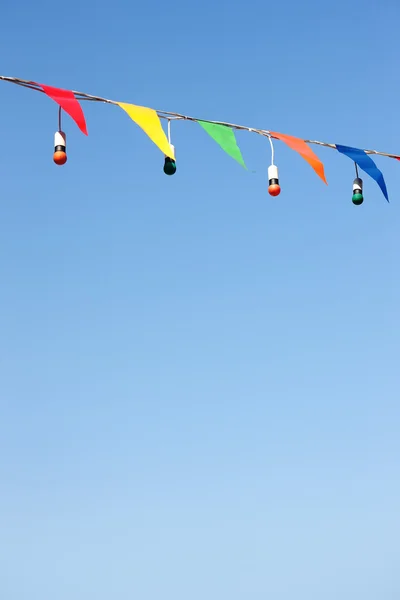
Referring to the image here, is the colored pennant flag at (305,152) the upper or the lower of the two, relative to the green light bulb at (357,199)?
upper

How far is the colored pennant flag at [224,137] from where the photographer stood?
7.68 m

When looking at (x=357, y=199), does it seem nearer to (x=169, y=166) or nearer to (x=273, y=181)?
(x=273, y=181)

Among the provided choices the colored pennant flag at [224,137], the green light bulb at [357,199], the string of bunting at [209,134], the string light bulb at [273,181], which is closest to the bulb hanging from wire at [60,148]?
the string of bunting at [209,134]

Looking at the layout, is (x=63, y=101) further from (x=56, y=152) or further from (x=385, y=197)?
Result: (x=385, y=197)

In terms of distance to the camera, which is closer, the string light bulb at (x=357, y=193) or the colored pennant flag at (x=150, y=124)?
the colored pennant flag at (x=150, y=124)

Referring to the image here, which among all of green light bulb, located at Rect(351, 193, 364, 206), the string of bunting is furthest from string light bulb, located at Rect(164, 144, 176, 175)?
green light bulb, located at Rect(351, 193, 364, 206)

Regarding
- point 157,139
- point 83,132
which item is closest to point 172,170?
point 157,139

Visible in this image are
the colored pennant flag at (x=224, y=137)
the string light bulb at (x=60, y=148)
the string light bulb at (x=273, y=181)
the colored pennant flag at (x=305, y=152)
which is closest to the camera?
the string light bulb at (x=60, y=148)

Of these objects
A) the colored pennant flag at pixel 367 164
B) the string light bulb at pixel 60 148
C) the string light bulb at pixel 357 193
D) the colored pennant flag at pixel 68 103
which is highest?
the colored pennant flag at pixel 367 164

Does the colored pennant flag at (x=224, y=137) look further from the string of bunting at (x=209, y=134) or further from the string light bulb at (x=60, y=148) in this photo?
the string light bulb at (x=60, y=148)

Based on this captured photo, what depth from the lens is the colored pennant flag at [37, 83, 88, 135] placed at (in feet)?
22.3

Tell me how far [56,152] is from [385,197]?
3181mm

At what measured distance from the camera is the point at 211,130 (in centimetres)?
770

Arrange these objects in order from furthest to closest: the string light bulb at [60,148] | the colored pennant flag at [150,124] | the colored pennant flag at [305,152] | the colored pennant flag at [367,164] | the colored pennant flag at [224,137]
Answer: the colored pennant flag at [367,164] < the colored pennant flag at [305,152] < the colored pennant flag at [224,137] < the colored pennant flag at [150,124] < the string light bulb at [60,148]
